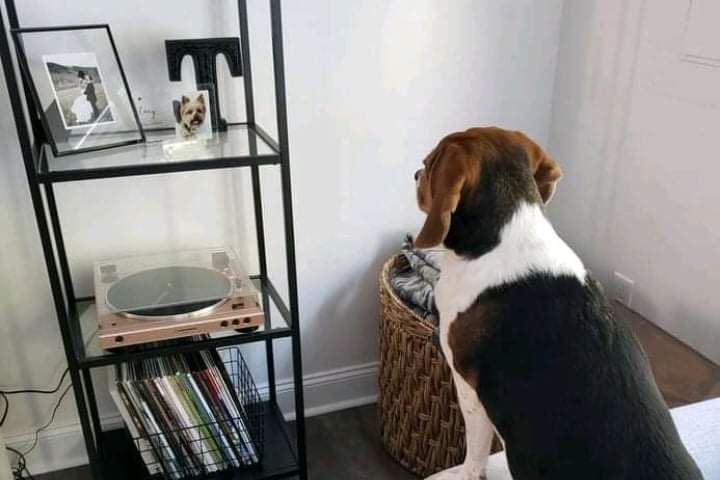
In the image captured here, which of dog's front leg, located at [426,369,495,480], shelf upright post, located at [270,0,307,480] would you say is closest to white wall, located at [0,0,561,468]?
shelf upright post, located at [270,0,307,480]

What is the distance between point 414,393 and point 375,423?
1.36 feet

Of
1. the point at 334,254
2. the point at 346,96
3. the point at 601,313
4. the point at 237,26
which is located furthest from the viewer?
the point at 334,254

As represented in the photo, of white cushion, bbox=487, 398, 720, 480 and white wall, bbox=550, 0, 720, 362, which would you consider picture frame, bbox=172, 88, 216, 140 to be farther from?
white wall, bbox=550, 0, 720, 362

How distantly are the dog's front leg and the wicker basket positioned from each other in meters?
0.42

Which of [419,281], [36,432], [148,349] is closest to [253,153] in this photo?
[148,349]

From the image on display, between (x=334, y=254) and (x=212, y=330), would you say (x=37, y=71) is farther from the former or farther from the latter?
(x=334, y=254)

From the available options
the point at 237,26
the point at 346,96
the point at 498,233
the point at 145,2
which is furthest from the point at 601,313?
the point at 145,2

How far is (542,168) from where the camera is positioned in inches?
50.4

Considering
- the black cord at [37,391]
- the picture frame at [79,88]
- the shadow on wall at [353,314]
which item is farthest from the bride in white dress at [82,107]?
the shadow on wall at [353,314]

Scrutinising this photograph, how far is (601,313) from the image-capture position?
1.15m

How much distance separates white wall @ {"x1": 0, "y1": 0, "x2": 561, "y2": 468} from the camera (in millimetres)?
1732

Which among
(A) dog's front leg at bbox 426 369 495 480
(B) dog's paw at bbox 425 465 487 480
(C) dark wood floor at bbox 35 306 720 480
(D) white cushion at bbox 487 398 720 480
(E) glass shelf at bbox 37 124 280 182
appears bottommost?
(C) dark wood floor at bbox 35 306 720 480

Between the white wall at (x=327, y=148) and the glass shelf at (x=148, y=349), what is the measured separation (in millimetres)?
163

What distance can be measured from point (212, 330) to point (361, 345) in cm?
74
